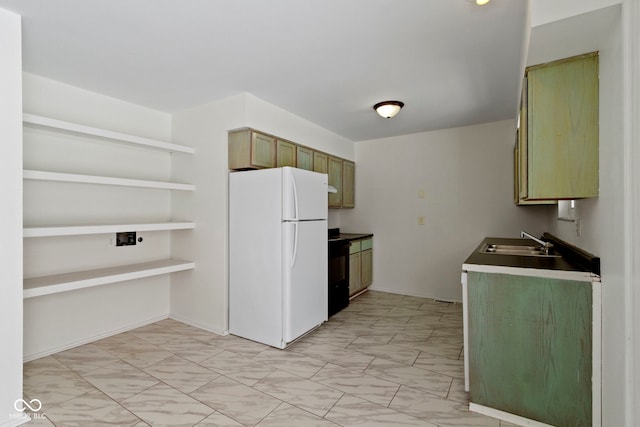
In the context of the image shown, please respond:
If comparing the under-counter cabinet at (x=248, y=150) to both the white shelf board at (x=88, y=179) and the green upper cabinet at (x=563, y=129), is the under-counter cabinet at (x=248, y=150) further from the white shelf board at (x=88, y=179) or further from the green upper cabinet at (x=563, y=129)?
the green upper cabinet at (x=563, y=129)

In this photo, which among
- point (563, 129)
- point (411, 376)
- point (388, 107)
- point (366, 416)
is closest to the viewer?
point (563, 129)

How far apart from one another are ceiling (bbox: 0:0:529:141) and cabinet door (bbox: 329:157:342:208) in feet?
3.94

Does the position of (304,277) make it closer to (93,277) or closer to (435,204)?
(93,277)

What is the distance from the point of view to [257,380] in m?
2.33

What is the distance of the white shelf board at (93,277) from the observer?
2.33 metres

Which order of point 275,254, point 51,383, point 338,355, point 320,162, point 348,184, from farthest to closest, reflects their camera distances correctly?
point 348,184 < point 320,162 < point 275,254 < point 338,355 < point 51,383

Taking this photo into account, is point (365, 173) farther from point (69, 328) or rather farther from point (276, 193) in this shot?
point (69, 328)

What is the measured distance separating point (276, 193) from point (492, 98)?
2.45 metres

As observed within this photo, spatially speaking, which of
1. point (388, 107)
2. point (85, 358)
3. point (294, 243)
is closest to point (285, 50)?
point (388, 107)

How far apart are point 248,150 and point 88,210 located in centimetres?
163

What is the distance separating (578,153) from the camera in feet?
5.43

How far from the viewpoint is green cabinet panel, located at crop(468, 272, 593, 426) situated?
65.6 inches

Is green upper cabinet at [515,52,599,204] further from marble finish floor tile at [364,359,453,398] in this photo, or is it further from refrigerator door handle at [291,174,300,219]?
refrigerator door handle at [291,174,300,219]
